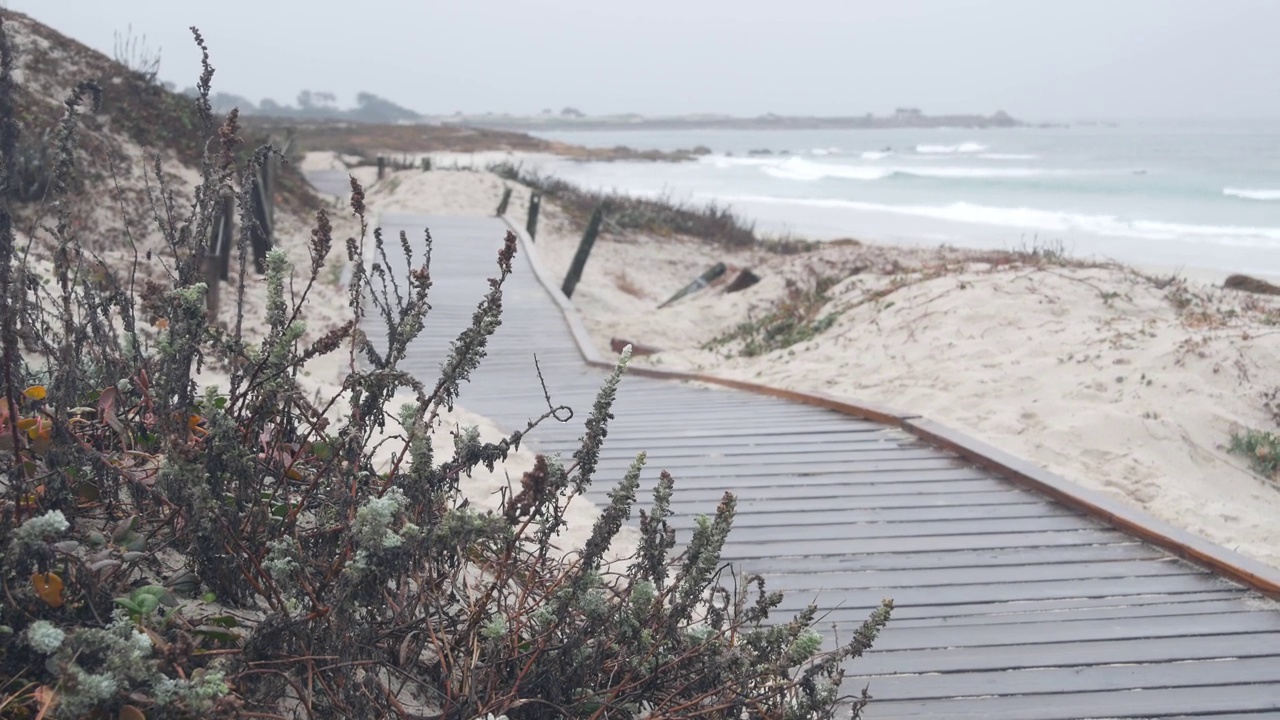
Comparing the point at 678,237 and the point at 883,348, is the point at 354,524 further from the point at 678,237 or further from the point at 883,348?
the point at 678,237

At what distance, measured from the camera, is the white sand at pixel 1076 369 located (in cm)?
544

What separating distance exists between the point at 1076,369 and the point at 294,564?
616 cm

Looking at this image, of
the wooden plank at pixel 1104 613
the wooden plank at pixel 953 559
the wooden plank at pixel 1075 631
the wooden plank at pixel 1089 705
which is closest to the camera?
the wooden plank at pixel 1089 705

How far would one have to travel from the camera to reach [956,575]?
3789 mm

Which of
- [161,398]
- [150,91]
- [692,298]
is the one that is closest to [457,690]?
[161,398]

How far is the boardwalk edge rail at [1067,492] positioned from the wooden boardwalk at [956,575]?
2.2 inches

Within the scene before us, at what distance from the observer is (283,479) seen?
2.24 m

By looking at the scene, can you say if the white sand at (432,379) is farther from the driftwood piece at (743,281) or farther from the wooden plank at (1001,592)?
the driftwood piece at (743,281)

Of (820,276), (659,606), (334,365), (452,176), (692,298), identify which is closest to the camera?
(659,606)

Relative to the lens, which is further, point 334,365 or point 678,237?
point 678,237

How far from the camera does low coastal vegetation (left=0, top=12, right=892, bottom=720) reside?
183 cm

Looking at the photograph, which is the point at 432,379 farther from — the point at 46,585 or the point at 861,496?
the point at 46,585

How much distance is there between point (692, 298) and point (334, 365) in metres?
7.41

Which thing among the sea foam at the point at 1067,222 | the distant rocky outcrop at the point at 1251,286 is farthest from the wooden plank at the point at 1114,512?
the sea foam at the point at 1067,222
